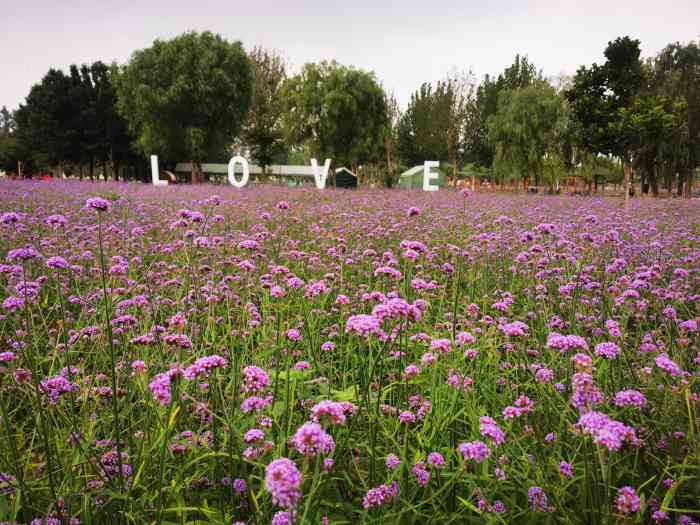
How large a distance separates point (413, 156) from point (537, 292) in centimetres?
6451

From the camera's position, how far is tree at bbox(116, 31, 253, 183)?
106ft

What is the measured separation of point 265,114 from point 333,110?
11.0m

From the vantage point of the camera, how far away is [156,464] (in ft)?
6.85

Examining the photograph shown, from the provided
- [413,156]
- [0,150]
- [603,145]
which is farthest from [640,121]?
[0,150]

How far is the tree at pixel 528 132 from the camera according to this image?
120 ft

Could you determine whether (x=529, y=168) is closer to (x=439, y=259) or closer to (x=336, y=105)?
(x=336, y=105)

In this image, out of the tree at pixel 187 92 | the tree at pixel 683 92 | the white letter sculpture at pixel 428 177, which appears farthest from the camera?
the tree at pixel 683 92

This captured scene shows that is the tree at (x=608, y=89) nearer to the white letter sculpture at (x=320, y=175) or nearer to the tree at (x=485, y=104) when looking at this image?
the white letter sculpture at (x=320, y=175)

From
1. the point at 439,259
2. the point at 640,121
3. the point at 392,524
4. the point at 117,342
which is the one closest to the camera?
the point at 392,524

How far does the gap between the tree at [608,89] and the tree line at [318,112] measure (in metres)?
0.06

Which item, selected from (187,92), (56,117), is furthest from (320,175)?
(56,117)

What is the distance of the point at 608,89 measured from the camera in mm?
23375

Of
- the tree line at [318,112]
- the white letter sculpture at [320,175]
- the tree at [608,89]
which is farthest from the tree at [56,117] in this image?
the tree at [608,89]

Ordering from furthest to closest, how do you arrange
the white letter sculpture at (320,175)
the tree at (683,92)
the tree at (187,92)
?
the tree at (683,92)
the tree at (187,92)
the white letter sculpture at (320,175)
